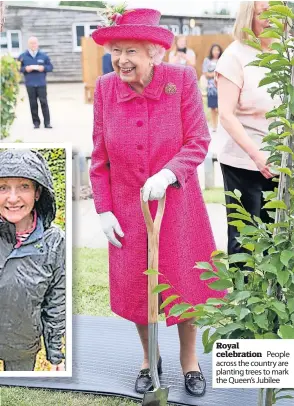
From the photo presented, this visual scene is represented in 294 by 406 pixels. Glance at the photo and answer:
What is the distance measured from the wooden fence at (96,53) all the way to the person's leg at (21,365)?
905 millimetres

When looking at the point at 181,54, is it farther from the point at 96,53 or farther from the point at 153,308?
the point at 153,308

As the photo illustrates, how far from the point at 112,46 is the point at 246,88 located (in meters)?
0.54

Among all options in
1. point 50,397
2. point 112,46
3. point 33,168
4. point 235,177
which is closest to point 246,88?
point 235,177

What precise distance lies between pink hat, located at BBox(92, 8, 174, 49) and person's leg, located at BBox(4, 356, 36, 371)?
3.61ft

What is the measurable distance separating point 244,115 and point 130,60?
0.54m

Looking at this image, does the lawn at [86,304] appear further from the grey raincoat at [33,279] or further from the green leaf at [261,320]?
the green leaf at [261,320]

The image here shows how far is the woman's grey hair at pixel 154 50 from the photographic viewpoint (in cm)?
272

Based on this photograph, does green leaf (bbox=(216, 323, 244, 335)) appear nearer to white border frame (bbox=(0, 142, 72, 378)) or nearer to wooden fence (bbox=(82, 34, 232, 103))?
white border frame (bbox=(0, 142, 72, 378))

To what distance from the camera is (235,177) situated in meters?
3.18

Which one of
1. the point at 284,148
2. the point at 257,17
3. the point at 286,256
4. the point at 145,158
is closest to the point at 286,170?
the point at 284,148

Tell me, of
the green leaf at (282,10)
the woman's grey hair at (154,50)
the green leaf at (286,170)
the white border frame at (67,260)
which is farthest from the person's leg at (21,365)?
the green leaf at (282,10)

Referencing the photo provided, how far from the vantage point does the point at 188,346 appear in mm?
3107

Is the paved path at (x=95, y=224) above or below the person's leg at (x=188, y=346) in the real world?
above

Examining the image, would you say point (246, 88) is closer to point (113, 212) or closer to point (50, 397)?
point (113, 212)
